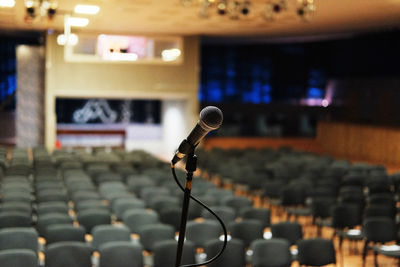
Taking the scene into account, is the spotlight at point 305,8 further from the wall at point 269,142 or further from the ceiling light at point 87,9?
the wall at point 269,142

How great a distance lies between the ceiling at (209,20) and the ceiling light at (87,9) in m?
0.18

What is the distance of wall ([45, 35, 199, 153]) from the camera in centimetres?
1917

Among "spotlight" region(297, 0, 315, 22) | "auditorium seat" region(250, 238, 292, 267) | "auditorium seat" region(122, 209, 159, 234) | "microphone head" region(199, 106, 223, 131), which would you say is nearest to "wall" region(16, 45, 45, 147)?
"spotlight" region(297, 0, 315, 22)

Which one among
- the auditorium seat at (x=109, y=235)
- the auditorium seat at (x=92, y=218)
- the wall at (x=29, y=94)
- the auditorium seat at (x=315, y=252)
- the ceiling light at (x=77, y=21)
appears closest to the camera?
the auditorium seat at (x=315, y=252)

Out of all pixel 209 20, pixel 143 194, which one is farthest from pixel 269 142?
pixel 143 194

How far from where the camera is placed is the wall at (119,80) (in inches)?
755

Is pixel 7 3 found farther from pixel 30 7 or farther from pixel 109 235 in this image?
pixel 109 235

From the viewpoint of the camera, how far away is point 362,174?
12.4 meters

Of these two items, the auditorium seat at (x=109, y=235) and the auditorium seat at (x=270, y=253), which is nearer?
the auditorium seat at (x=270, y=253)

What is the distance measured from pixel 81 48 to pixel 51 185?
1020 cm

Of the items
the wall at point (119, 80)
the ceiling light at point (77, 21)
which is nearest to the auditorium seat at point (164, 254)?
the ceiling light at point (77, 21)

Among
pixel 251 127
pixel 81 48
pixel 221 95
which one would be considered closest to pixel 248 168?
pixel 81 48

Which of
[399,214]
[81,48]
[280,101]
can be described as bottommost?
[399,214]

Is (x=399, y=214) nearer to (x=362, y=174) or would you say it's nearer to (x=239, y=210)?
(x=362, y=174)
